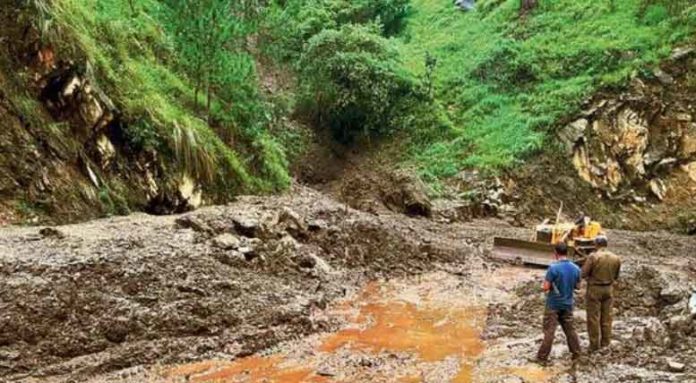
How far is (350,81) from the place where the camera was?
29484 millimetres

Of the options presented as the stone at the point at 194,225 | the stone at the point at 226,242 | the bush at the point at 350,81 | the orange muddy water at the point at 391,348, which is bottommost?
the orange muddy water at the point at 391,348

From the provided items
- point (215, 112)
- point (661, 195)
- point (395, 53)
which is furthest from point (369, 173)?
point (661, 195)

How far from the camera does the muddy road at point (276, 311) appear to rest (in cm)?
842

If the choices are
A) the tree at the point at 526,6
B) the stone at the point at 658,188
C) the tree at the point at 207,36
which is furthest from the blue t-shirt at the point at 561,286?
the tree at the point at 526,6

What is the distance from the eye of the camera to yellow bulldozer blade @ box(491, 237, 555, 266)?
661 inches

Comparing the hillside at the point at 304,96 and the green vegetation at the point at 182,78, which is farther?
the green vegetation at the point at 182,78

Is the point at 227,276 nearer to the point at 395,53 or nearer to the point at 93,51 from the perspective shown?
the point at 93,51

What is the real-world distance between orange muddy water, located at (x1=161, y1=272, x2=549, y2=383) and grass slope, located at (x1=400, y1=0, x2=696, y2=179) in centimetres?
1508

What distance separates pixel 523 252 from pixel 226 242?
8.12m

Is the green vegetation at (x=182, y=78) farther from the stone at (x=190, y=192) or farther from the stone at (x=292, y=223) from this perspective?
the stone at (x=292, y=223)

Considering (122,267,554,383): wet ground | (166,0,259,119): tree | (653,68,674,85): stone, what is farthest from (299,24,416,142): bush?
(122,267,554,383): wet ground

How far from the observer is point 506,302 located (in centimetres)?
1322

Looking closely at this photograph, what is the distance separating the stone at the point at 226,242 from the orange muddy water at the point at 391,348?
94.7 inches

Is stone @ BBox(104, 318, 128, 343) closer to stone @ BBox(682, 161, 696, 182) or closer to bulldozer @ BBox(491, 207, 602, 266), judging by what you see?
bulldozer @ BBox(491, 207, 602, 266)
